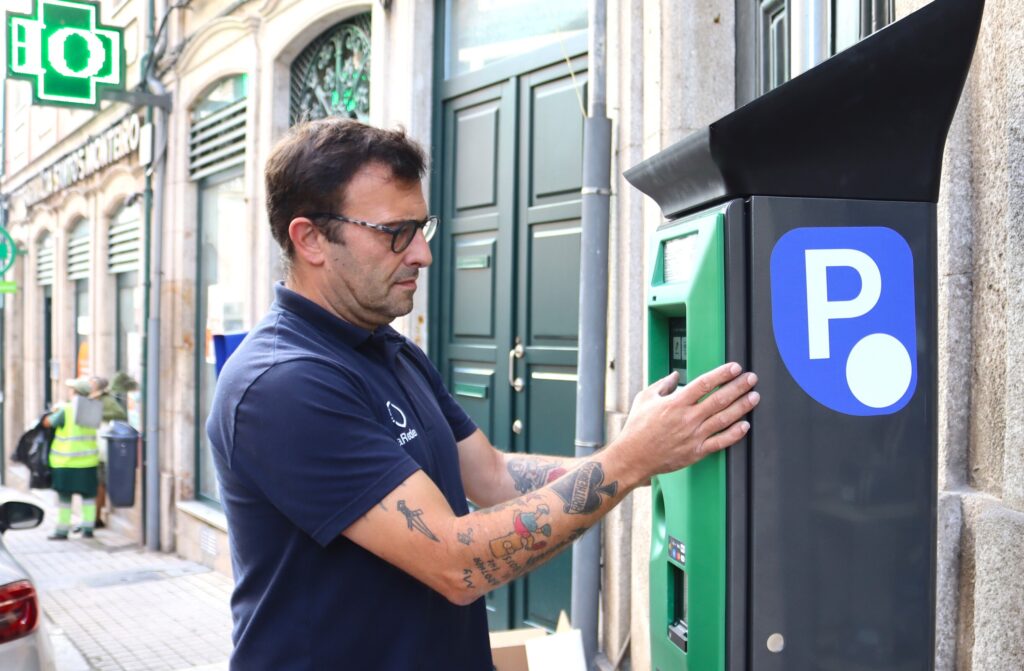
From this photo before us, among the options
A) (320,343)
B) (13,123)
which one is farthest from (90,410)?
(13,123)

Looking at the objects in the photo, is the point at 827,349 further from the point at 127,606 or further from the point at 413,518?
the point at 127,606

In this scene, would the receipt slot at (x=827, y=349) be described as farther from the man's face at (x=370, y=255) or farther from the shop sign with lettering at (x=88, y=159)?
the shop sign with lettering at (x=88, y=159)

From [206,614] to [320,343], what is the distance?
5.74 metres

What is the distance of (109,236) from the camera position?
A: 12.4m

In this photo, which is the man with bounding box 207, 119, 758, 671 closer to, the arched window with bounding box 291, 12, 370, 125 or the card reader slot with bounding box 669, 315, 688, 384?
the card reader slot with bounding box 669, 315, 688, 384

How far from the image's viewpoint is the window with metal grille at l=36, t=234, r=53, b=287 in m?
15.7

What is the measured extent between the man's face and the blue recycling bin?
883 centimetres

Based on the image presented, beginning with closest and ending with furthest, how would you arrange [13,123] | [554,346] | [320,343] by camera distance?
1. [320,343]
2. [554,346]
3. [13,123]

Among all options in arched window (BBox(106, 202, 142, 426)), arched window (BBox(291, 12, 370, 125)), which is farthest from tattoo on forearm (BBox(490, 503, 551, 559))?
arched window (BBox(106, 202, 142, 426))

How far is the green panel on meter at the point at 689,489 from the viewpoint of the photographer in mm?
1735

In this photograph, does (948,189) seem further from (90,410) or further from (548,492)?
(90,410)

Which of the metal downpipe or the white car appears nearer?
the white car

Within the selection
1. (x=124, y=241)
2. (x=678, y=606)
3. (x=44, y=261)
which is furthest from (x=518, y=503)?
(x=44, y=261)

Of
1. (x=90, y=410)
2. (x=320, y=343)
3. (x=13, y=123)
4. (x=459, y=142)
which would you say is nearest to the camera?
(x=320, y=343)
